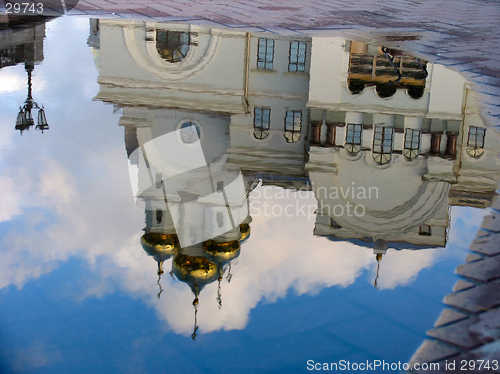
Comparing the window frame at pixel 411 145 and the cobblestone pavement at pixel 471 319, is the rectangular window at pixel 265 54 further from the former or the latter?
the cobblestone pavement at pixel 471 319

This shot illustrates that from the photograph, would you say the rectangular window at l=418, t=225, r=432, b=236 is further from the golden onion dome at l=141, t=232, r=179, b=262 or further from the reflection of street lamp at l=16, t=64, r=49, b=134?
the reflection of street lamp at l=16, t=64, r=49, b=134

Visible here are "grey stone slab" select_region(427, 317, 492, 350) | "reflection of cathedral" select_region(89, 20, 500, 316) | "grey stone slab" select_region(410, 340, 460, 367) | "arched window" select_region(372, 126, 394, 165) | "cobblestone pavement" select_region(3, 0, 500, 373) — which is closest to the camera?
"grey stone slab" select_region(410, 340, 460, 367)

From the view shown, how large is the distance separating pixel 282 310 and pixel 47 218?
1664mm

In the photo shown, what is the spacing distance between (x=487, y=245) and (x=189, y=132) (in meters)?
2.70

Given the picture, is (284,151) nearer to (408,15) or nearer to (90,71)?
(90,71)

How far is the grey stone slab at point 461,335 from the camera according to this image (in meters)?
2.73

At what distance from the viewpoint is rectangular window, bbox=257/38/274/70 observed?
755 centimetres

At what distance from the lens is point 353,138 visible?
538 cm

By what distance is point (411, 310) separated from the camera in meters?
2.96

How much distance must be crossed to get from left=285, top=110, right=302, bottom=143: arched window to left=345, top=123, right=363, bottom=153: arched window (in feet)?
1.49

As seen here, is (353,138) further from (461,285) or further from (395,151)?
(461,285)

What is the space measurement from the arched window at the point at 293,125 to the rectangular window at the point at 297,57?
5.05ft

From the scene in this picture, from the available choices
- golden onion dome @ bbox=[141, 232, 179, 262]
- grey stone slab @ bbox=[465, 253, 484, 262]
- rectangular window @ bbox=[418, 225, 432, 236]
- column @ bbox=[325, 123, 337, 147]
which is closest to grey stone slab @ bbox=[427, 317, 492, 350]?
grey stone slab @ bbox=[465, 253, 484, 262]

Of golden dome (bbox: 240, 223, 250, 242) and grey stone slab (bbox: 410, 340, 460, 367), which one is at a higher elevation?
golden dome (bbox: 240, 223, 250, 242)
